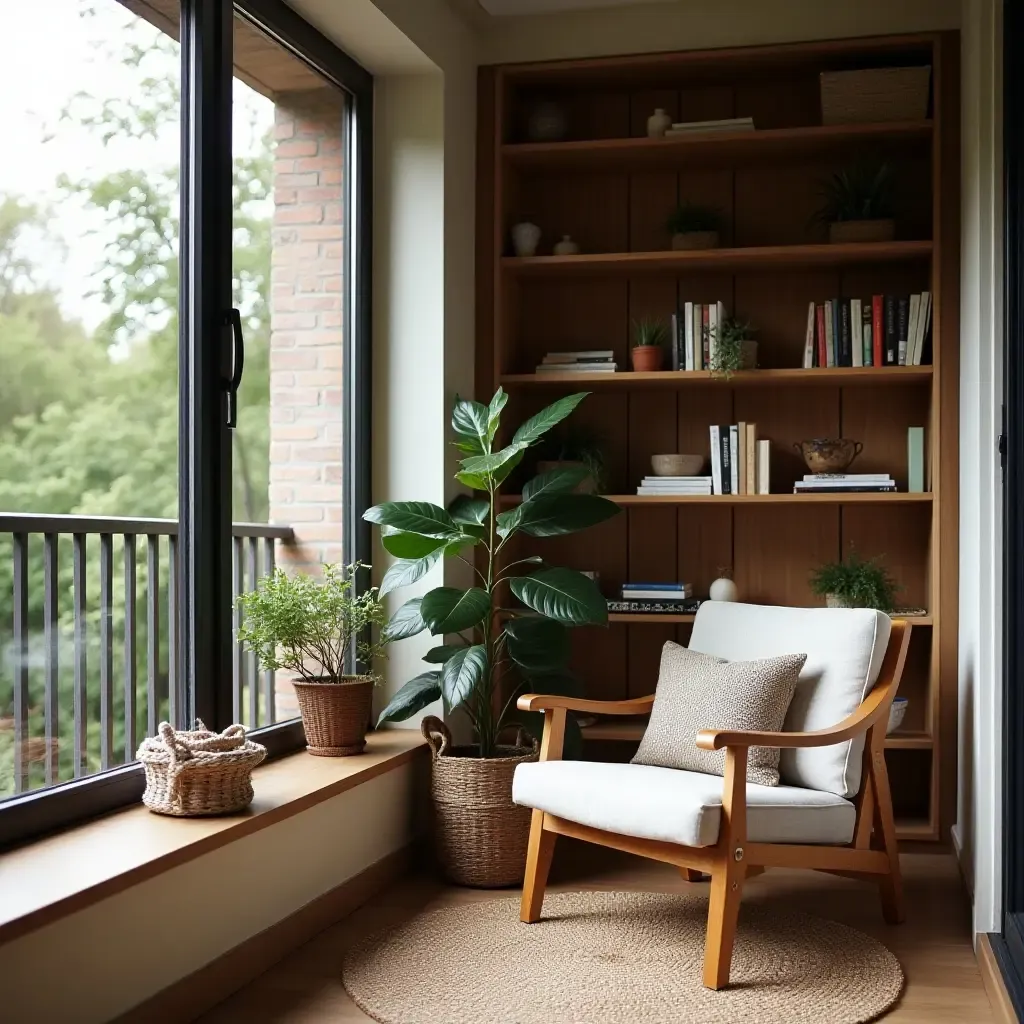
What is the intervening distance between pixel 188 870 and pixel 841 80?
3055 mm

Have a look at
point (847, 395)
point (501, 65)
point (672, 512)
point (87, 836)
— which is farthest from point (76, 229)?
point (847, 395)

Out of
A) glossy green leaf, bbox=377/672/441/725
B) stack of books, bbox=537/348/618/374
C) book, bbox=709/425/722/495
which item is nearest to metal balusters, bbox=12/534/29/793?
glossy green leaf, bbox=377/672/441/725

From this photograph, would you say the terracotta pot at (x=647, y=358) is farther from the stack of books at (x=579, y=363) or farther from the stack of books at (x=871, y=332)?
the stack of books at (x=871, y=332)

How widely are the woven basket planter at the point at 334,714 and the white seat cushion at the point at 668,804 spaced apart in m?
0.57

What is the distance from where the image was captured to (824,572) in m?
4.00

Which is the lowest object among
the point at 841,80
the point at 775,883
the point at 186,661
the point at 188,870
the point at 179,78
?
the point at 775,883

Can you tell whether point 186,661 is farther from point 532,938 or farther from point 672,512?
point 672,512

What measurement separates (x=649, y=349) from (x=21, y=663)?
2.20 meters

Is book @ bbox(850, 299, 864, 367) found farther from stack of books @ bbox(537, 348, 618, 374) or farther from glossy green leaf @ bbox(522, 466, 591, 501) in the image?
glossy green leaf @ bbox(522, 466, 591, 501)

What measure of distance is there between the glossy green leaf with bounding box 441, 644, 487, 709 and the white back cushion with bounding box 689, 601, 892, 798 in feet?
2.12

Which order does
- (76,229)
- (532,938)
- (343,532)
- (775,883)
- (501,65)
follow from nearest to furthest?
(76,229)
(532,938)
(775,883)
(343,532)
(501,65)

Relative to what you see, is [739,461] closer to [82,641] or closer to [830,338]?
[830,338]

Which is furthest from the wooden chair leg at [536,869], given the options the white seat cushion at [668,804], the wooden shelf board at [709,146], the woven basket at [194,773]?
the wooden shelf board at [709,146]

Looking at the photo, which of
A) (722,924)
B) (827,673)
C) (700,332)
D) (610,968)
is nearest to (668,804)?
(722,924)
